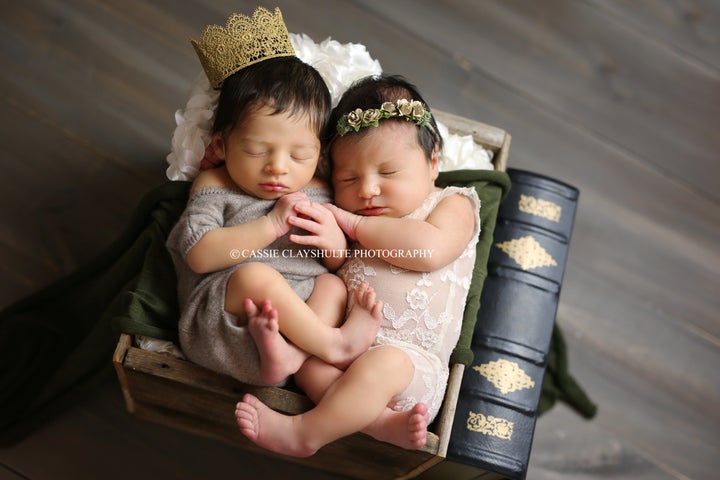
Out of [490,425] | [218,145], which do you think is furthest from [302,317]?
[490,425]

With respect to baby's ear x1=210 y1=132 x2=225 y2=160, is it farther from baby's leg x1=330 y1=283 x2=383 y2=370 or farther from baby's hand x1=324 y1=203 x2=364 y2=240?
baby's leg x1=330 y1=283 x2=383 y2=370

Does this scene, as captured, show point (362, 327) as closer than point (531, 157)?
Yes

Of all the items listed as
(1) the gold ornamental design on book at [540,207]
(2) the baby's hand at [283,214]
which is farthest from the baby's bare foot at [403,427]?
(1) the gold ornamental design on book at [540,207]

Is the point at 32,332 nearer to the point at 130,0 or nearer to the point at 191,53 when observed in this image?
Result: the point at 191,53

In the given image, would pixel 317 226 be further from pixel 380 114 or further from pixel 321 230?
pixel 380 114

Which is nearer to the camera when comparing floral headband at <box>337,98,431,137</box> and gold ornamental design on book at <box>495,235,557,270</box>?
floral headband at <box>337,98,431,137</box>

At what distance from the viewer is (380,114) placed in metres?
1.14

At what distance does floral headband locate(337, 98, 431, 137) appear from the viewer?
3.73 ft

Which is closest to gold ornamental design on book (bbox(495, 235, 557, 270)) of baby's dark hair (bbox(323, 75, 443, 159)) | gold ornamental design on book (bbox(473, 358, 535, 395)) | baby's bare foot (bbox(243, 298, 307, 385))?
gold ornamental design on book (bbox(473, 358, 535, 395))

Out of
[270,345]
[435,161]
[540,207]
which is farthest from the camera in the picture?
[540,207]

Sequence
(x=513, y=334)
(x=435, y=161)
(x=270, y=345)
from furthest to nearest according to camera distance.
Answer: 1. (x=513, y=334)
2. (x=435, y=161)
3. (x=270, y=345)

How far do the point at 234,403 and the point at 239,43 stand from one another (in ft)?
2.03

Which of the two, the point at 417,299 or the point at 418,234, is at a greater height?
the point at 418,234

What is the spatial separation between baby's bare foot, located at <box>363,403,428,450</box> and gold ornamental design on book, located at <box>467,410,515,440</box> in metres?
0.24
